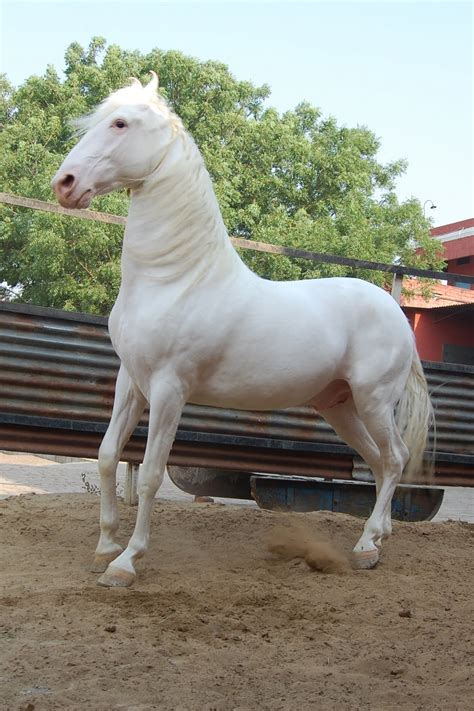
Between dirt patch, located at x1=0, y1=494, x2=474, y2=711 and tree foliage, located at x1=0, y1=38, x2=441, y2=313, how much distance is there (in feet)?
Answer: 55.9

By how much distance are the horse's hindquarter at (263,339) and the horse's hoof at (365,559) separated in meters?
0.92

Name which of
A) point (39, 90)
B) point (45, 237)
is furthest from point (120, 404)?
point (39, 90)

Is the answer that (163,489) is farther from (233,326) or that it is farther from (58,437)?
(233,326)

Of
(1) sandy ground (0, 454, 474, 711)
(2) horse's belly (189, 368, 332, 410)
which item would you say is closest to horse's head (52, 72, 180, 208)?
A: (2) horse's belly (189, 368, 332, 410)

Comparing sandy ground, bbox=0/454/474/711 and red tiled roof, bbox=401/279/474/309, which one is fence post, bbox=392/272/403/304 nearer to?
sandy ground, bbox=0/454/474/711

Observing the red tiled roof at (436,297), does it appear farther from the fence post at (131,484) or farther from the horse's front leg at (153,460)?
the horse's front leg at (153,460)

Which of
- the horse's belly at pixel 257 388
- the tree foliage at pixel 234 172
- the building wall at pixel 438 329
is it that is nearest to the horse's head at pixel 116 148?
the horse's belly at pixel 257 388

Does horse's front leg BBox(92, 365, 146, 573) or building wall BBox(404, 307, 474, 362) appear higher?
horse's front leg BBox(92, 365, 146, 573)

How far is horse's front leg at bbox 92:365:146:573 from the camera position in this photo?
4.39 metres

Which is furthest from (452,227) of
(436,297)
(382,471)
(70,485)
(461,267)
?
(382,471)

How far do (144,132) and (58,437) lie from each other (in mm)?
2391

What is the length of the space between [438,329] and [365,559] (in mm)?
21708

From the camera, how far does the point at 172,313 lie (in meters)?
4.19

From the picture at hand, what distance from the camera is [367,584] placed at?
449 centimetres
